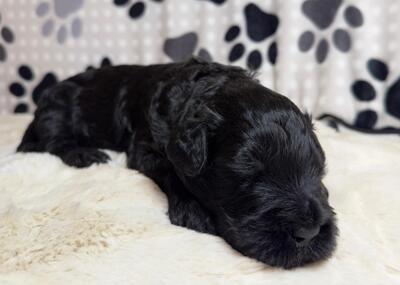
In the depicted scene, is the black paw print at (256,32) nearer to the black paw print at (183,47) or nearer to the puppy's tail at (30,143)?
the black paw print at (183,47)

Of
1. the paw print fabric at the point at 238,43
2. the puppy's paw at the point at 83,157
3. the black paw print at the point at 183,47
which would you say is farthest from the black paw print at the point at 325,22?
the puppy's paw at the point at 83,157

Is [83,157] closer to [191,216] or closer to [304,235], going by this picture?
[191,216]

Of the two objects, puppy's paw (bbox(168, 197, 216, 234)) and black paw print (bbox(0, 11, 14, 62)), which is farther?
black paw print (bbox(0, 11, 14, 62))

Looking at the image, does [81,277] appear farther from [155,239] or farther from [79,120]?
[79,120]

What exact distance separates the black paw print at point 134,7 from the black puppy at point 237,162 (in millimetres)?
990

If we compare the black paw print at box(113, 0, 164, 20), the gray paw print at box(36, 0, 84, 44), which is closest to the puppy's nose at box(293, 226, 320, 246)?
the black paw print at box(113, 0, 164, 20)

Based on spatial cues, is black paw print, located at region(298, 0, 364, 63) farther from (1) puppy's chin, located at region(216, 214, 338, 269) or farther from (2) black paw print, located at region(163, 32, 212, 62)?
(1) puppy's chin, located at region(216, 214, 338, 269)

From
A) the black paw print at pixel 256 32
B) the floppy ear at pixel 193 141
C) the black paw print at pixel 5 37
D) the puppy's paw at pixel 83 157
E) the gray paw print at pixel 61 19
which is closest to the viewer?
the floppy ear at pixel 193 141

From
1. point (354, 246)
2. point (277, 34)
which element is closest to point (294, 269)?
point (354, 246)

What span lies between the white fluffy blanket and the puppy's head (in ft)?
0.24

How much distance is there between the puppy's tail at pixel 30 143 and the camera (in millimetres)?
2492

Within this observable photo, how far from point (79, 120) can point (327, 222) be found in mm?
1482

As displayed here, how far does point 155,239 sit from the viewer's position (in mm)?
1621

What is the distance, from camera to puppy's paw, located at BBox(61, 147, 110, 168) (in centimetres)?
230
